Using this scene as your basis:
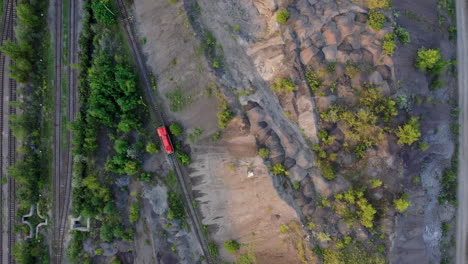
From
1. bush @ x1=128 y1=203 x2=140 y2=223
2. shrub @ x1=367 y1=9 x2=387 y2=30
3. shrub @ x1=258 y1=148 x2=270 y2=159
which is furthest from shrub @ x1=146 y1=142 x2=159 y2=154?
shrub @ x1=367 y1=9 x2=387 y2=30

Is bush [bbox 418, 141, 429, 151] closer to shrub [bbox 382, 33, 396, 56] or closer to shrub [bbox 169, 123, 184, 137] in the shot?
shrub [bbox 382, 33, 396, 56]

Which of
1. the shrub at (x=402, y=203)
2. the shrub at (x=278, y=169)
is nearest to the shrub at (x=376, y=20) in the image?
the shrub at (x=278, y=169)

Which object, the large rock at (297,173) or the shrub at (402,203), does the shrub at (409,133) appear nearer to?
the shrub at (402,203)

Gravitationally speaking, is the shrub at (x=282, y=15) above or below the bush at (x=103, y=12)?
below

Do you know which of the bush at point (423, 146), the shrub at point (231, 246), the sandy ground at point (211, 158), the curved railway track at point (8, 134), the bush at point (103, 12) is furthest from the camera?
the curved railway track at point (8, 134)

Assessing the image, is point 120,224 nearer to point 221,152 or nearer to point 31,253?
point 31,253

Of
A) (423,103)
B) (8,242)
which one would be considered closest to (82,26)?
(8,242)
